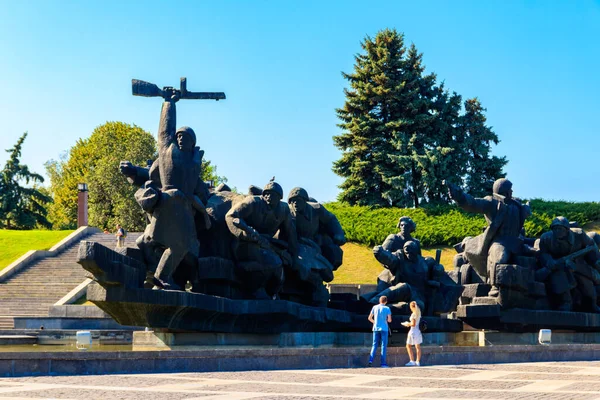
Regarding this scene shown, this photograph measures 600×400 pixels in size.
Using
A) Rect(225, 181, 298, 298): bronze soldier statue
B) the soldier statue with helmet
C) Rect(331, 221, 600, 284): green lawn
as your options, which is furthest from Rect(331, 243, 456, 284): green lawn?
Rect(225, 181, 298, 298): bronze soldier statue

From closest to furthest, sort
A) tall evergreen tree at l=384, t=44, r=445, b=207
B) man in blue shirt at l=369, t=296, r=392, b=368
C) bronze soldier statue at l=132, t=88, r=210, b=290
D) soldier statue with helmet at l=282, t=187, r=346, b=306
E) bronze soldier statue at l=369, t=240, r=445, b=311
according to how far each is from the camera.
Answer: man in blue shirt at l=369, t=296, r=392, b=368, bronze soldier statue at l=132, t=88, r=210, b=290, soldier statue with helmet at l=282, t=187, r=346, b=306, bronze soldier statue at l=369, t=240, r=445, b=311, tall evergreen tree at l=384, t=44, r=445, b=207

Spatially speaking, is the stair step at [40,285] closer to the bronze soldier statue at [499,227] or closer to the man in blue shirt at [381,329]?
the bronze soldier statue at [499,227]

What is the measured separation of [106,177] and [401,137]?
2100 centimetres

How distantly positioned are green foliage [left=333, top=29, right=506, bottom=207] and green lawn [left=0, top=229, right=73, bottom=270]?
15.6 metres

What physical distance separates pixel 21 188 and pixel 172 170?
168 feet

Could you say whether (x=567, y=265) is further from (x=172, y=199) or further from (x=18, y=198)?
(x=18, y=198)

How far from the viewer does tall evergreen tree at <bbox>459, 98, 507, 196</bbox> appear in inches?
2048

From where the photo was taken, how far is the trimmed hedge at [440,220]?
4475 cm

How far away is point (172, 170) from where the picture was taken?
1535 cm

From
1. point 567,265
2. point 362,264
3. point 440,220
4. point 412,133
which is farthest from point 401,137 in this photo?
point 567,265

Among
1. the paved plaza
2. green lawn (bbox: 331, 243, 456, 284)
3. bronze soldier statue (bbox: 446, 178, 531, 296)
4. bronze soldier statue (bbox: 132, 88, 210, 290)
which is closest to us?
the paved plaza

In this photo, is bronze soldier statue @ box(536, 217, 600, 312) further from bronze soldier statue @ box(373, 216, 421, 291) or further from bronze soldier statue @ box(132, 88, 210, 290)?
bronze soldier statue @ box(132, 88, 210, 290)

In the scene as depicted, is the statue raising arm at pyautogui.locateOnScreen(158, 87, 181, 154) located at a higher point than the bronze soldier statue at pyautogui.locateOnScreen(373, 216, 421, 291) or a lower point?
higher

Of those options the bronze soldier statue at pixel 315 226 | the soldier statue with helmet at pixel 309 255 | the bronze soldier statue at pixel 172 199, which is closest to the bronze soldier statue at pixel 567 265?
the bronze soldier statue at pixel 315 226
